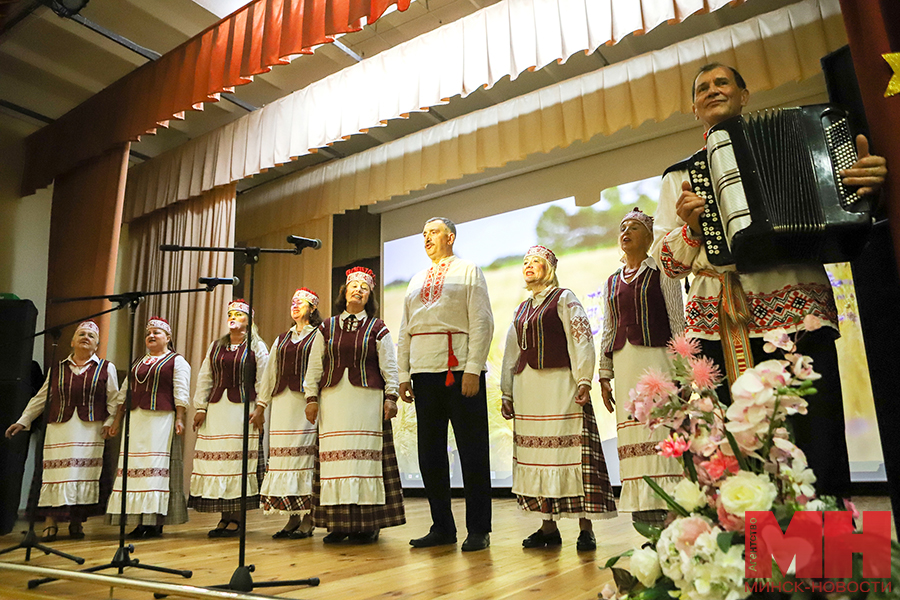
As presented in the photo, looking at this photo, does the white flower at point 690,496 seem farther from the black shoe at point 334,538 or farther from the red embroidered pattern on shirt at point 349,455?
the black shoe at point 334,538

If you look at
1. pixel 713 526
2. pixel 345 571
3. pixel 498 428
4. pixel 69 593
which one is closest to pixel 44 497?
pixel 69 593

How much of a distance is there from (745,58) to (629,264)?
6.52 ft

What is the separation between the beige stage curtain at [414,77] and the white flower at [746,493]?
297cm

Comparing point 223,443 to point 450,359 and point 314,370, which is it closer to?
point 314,370

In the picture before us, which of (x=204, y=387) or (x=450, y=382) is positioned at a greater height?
(x=204, y=387)

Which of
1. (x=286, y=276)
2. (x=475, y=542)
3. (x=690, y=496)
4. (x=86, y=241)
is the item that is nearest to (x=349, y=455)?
(x=475, y=542)

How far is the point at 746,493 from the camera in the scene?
1.00 metres

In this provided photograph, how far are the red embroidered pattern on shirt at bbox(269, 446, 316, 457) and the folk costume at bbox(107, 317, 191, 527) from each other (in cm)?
88

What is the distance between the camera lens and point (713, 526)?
107 cm

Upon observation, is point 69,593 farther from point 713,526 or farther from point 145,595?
point 713,526

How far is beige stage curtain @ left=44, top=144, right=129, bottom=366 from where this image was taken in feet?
16.5

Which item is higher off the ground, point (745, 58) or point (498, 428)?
point (745, 58)

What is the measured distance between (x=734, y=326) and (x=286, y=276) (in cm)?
565

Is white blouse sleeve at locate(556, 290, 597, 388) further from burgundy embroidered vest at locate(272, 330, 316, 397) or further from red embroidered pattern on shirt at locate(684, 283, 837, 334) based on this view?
burgundy embroidered vest at locate(272, 330, 316, 397)
